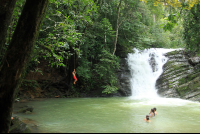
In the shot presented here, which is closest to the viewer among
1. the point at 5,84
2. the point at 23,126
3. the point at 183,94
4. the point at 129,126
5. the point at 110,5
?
the point at 5,84

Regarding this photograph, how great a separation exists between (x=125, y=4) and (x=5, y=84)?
54.8 ft

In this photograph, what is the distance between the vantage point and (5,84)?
12.5ft

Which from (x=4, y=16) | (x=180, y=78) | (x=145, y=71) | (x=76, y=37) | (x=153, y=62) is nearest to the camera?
(x=4, y=16)

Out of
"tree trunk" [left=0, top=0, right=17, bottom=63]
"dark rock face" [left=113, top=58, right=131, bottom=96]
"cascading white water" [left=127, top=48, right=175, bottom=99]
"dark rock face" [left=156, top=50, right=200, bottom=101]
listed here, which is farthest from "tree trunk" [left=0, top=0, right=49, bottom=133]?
"cascading white water" [left=127, top=48, right=175, bottom=99]

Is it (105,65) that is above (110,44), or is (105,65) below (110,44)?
below

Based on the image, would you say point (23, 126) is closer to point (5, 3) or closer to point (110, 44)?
point (5, 3)

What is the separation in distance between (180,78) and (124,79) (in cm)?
527

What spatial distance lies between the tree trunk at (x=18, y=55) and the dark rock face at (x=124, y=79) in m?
13.7

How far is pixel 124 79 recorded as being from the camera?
58.8 feet

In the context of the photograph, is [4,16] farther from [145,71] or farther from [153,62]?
[153,62]

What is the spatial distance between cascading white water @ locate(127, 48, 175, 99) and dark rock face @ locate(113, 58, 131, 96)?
17.1 inches

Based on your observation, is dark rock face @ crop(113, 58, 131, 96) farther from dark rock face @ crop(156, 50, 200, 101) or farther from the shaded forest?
dark rock face @ crop(156, 50, 200, 101)

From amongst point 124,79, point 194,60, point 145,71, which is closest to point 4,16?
point 124,79

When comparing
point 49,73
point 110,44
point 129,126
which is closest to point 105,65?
point 110,44
